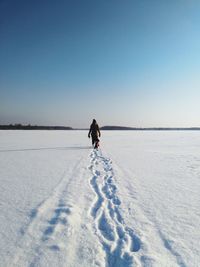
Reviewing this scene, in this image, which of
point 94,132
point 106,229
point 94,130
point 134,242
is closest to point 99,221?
point 106,229

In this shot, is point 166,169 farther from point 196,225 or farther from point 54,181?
point 196,225

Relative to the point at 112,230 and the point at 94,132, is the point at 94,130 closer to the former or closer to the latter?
the point at 94,132

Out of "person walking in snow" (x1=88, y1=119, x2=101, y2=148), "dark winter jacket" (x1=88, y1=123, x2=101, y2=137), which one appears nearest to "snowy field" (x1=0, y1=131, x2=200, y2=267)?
"person walking in snow" (x1=88, y1=119, x2=101, y2=148)

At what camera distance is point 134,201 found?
479 cm

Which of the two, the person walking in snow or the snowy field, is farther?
the person walking in snow

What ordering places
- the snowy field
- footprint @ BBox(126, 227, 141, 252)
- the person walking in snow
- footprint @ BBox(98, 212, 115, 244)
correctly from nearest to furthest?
the snowy field, footprint @ BBox(126, 227, 141, 252), footprint @ BBox(98, 212, 115, 244), the person walking in snow

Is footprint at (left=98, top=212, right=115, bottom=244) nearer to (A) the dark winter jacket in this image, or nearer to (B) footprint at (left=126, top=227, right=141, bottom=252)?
(B) footprint at (left=126, top=227, right=141, bottom=252)

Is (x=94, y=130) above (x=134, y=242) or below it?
above

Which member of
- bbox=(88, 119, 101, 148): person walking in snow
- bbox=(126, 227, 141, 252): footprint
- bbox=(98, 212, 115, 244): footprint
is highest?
bbox=(88, 119, 101, 148): person walking in snow

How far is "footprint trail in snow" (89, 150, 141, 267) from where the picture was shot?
2.78 meters

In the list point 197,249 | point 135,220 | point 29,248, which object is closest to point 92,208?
point 135,220

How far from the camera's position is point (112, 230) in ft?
11.3

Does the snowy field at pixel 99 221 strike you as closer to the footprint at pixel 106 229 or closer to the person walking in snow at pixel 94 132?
the footprint at pixel 106 229

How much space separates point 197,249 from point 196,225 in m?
0.75
